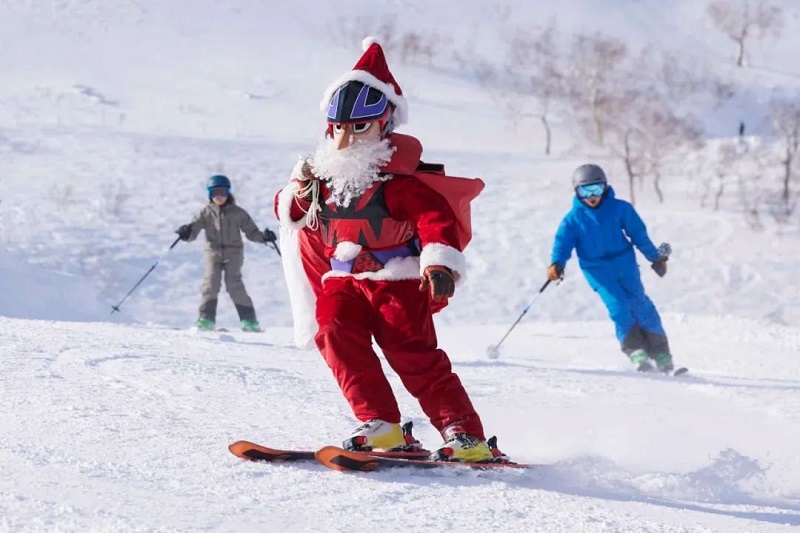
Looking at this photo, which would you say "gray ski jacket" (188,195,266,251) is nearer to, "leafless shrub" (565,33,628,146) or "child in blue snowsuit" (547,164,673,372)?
"child in blue snowsuit" (547,164,673,372)

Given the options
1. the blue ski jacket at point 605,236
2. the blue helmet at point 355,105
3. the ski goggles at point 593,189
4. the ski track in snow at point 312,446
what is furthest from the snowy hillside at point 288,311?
the ski goggles at point 593,189

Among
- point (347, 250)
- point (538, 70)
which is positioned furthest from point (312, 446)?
point (538, 70)

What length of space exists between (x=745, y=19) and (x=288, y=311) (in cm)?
3695

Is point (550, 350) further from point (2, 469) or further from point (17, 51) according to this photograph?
point (17, 51)

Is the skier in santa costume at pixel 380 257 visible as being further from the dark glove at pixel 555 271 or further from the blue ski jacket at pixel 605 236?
the blue ski jacket at pixel 605 236

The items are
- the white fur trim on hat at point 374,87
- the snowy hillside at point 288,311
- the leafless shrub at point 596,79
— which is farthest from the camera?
the leafless shrub at point 596,79

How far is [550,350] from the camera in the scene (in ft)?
29.1

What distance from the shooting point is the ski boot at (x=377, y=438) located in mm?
3279

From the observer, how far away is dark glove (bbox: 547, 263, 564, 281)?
7.13m

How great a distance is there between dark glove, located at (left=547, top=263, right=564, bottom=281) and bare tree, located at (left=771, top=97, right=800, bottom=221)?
56.7 feet

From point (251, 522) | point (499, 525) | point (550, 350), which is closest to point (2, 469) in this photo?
point (251, 522)

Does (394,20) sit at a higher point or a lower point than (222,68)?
higher

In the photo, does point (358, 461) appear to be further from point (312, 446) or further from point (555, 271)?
point (555, 271)

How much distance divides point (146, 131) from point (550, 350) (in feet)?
52.5
